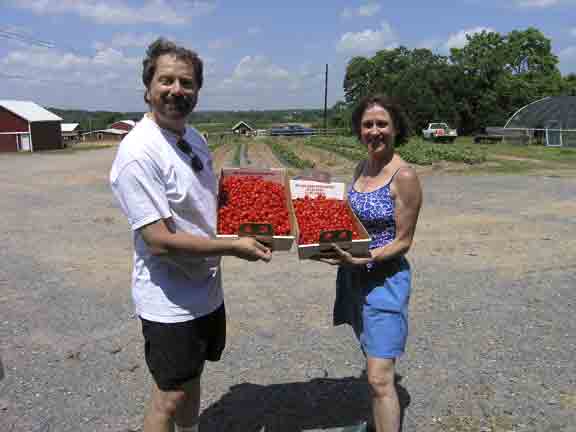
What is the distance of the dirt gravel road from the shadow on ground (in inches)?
0.4

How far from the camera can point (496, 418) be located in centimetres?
319

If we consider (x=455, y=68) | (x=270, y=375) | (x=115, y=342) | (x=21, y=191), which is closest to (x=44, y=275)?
(x=115, y=342)

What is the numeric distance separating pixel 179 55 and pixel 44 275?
490 centimetres

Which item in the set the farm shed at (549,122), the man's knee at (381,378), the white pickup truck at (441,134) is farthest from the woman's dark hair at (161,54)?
the white pickup truck at (441,134)

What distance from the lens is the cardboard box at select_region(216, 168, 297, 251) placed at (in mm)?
2369

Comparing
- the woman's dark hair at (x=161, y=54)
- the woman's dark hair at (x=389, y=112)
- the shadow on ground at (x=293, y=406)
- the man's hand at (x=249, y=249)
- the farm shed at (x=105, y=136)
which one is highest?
the woman's dark hair at (x=161, y=54)

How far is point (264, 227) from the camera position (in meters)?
2.38

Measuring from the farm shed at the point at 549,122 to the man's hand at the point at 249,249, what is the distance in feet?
104

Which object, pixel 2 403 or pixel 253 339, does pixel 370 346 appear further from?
pixel 2 403

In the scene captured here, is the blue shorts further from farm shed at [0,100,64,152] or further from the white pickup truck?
farm shed at [0,100,64,152]

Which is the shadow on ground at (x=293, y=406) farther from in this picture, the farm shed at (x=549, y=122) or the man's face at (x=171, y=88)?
the farm shed at (x=549, y=122)

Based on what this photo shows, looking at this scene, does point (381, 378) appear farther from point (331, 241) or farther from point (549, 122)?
point (549, 122)

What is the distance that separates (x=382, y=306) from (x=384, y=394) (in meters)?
0.42

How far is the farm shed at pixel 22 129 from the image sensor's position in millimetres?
39312
